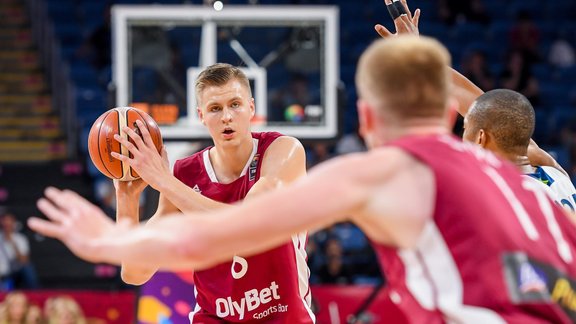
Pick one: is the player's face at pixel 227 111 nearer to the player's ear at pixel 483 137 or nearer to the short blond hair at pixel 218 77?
the short blond hair at pixel 218 77

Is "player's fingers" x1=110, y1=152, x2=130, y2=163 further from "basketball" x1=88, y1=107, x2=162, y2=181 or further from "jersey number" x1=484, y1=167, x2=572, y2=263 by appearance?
"jersey number" x1=484, y1=167, x2=572, y2=263

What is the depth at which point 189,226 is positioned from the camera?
279 centimetres

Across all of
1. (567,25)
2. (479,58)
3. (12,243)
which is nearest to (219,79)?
(12,243)

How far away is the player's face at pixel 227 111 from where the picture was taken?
5.17 m

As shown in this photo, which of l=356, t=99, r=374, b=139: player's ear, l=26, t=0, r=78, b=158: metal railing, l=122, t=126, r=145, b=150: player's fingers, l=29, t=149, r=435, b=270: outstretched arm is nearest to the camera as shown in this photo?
l=29, t=149, r=435, b=270: outstretched arm

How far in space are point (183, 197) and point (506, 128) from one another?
1540 mm

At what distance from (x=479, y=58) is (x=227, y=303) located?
33.8 ft

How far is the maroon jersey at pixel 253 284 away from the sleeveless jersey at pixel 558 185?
1310mm

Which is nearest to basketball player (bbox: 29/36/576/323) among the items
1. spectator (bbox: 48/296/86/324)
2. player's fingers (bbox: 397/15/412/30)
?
player's fingers (bbox: 397/15/412/30)

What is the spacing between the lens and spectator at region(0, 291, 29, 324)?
10623 mm

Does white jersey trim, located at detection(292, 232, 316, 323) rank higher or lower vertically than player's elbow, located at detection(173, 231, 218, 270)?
lower

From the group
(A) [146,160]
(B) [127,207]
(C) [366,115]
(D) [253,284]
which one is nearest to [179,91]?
(D) [253,284]

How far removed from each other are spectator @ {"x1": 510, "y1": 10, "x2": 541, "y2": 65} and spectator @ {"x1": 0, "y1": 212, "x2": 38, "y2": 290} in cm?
841

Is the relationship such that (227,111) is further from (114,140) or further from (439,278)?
(439,278)
